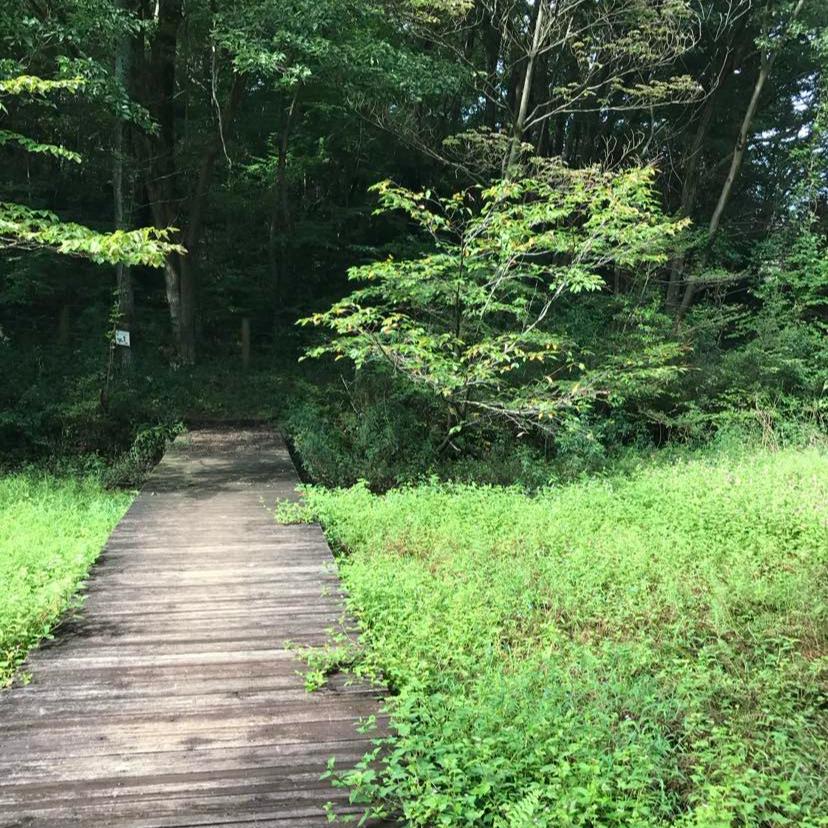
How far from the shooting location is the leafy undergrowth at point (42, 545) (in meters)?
3.82

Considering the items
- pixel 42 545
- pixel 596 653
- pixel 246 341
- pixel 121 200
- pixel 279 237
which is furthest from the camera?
pixel 279 237

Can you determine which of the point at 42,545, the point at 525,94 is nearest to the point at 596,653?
the point at 42,545

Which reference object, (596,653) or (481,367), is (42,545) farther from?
(481,367)

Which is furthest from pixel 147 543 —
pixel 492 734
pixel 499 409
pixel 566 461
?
pixel 566 461

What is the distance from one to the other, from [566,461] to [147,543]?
597 centimetres

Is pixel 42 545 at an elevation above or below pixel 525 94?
below

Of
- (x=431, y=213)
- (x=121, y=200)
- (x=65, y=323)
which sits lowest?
(x=65, y=323)

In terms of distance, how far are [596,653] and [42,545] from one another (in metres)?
4.45

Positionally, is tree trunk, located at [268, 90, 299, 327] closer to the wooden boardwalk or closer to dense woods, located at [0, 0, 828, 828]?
dense woods, located at [0, 0, 828, 828]

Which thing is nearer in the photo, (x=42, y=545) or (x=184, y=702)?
(x=184, y=702)

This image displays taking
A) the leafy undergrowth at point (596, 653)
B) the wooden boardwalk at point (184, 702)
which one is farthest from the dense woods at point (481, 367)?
the wooden boardwalk at point (184, 702)

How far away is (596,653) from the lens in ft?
12.8

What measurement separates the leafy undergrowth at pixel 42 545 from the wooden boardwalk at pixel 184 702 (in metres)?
0.15

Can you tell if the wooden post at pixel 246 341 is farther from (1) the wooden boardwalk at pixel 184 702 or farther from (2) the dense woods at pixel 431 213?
(1) the wooden boardwalk at pixel 184 702
